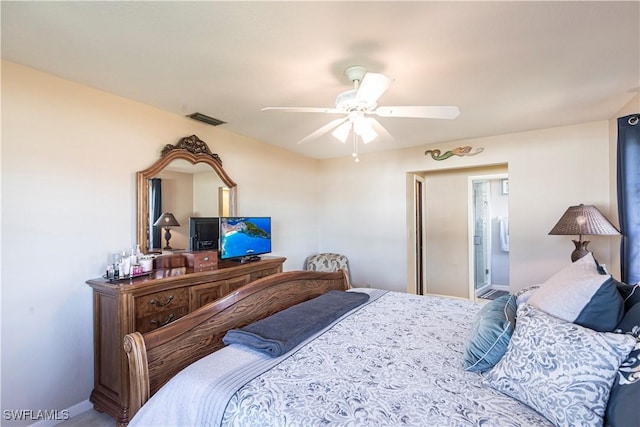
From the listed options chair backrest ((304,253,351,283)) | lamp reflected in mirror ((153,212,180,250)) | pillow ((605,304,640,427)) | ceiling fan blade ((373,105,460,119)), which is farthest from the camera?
chair backrest ((304,253,351,283))

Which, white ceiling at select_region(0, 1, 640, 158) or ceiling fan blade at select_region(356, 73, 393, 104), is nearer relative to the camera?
white ceiling at select_region(0, 1, 640, 158)

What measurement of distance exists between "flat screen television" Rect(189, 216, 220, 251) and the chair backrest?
173 centimetres

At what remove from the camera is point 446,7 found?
1.42 m

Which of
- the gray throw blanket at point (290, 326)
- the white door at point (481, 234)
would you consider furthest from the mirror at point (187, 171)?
the white door at point (481, 234)

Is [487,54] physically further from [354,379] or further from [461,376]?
[354,379]

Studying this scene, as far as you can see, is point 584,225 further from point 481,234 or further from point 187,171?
point 187,171

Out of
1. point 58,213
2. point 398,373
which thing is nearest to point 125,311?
point 58,213

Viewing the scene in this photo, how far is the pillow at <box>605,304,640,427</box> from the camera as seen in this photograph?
85cm

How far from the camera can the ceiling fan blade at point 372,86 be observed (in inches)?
61.9

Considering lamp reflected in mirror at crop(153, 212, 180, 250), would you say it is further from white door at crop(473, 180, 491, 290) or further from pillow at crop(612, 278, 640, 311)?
white door at crop(473, 180, 491, 290)

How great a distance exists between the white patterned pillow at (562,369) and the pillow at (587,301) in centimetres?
8

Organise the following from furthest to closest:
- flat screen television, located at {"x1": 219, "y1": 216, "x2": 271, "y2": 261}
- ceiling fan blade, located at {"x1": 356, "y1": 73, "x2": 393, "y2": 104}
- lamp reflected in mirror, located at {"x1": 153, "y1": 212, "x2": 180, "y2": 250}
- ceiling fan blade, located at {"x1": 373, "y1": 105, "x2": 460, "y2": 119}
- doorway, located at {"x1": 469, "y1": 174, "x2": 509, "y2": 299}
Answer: doorway, located at {"x1": 469, "y1": 174, "x2": 509, "y2": 299} < flat screen television, located at {"x1": 219, "y1": 216, "x2": 271, "y2": 261} < lamp reflected in mirror, located at {"x1": 153, "y1": 212, "x2": 180, "y2": 250} < ceiling fan blade, located at {"x1": 373, "y1": 105, "x2": 460, "y2": 119} < ceiling fan blade, located at {"x1": 356, "y1": 73, "x2": 393, "y2": 104}

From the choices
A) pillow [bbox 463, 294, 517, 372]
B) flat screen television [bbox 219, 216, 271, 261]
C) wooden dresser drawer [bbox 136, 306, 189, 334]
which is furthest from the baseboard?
pillow [bbox 463, 294, 517, 372]

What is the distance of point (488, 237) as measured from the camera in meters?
5.37
